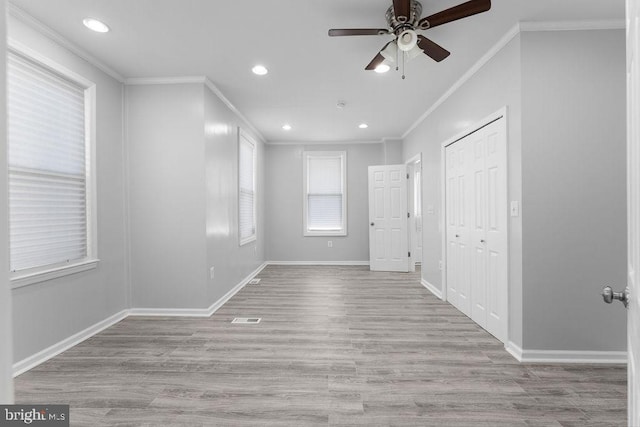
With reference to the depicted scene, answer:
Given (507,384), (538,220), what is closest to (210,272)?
(507,384)

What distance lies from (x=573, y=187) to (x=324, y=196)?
16.5ft

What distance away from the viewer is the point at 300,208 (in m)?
7.20

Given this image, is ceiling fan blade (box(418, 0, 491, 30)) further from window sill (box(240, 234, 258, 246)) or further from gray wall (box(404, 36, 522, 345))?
window sill (box(240, 234, 258, 246))

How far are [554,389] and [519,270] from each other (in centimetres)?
85

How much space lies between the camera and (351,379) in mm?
2307

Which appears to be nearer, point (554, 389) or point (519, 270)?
point (554, 389)

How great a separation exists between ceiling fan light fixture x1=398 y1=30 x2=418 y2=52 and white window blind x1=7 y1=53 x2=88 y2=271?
2854mm

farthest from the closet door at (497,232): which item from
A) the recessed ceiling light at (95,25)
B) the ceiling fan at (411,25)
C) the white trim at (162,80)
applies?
the recessed ceiling light at (95,25)

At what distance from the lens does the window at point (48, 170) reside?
96.0 inches

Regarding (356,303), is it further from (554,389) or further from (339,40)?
(339,40)

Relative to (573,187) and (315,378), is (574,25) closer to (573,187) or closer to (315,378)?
(573,187)

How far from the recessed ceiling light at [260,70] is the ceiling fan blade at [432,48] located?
5.33ft

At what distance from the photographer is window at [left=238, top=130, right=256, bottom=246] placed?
5.25 metres

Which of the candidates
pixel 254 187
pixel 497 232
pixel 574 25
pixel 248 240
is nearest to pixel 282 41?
pixel 574 25
